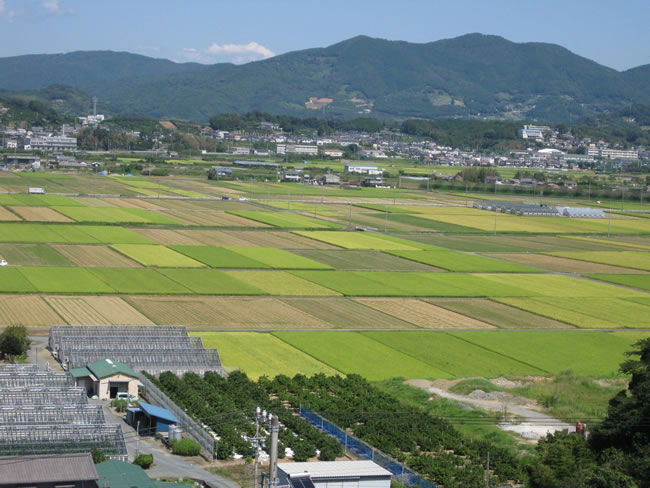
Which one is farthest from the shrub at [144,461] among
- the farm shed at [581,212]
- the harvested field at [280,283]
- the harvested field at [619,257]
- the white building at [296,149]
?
the white building at [296,149]

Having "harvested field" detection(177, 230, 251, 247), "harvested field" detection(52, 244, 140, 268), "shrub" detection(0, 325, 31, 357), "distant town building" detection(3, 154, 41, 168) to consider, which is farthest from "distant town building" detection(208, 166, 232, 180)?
"shrub" detection(0, 325, 31, 357)

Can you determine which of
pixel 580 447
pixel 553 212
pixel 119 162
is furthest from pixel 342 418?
pixel 119 162

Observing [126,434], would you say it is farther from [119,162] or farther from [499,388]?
[119,162]

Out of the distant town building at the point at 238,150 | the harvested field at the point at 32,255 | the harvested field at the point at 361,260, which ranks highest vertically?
the distant town building at the point at 238,150

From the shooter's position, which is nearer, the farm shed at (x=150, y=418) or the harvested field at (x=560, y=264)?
the farm shed at (x=150, y=418)

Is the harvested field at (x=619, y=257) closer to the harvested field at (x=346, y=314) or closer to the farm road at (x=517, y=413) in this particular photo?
the harvested field at (x=346, y=314)

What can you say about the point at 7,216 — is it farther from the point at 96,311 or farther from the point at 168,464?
the point at 168,464

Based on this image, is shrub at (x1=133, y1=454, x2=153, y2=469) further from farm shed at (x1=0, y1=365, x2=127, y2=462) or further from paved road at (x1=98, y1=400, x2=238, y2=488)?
farm shed at (x1=0, y1=365, x2=127, y2=462)

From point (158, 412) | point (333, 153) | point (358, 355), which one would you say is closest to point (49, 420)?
point (158, 412)
